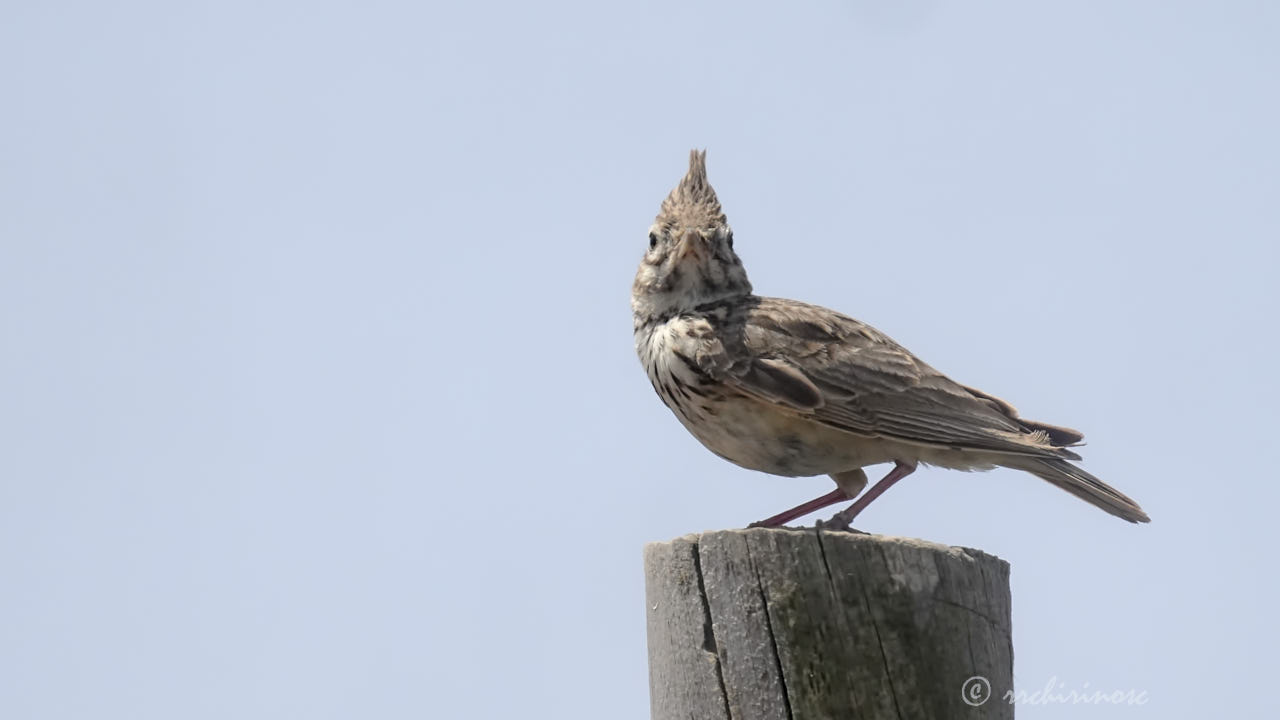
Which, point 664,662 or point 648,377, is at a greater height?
point 648,377

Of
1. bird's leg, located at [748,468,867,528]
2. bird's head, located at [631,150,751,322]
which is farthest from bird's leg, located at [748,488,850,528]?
bird's head, located at [631,150,751,322]

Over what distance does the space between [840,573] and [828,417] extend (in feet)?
8.85

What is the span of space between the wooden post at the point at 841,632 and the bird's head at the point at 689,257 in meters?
3.49

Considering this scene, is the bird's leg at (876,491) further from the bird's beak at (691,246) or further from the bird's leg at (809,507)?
the bird's beak at (691,246)

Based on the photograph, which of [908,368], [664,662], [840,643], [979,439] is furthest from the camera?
[908,368]

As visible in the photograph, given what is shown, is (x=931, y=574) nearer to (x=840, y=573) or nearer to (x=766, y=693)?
(x=840, y=573)

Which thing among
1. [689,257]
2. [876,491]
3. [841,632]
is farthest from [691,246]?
[841,632]

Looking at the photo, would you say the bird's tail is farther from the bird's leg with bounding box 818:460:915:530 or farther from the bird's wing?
the bird's leg with bounding box 818:460:915:530

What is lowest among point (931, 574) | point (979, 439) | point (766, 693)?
point (766, 693)

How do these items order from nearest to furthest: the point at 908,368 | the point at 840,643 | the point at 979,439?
the point at 840,643, the point at 979,439, the point at 908,368

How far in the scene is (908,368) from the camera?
7.33 m

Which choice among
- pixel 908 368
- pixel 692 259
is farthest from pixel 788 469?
pixel 692 259

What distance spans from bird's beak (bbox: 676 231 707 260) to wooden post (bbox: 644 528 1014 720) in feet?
11.4

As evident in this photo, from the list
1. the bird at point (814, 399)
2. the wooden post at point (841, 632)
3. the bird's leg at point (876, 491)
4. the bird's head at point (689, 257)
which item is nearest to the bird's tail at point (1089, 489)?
the bird at point (814, 399)
